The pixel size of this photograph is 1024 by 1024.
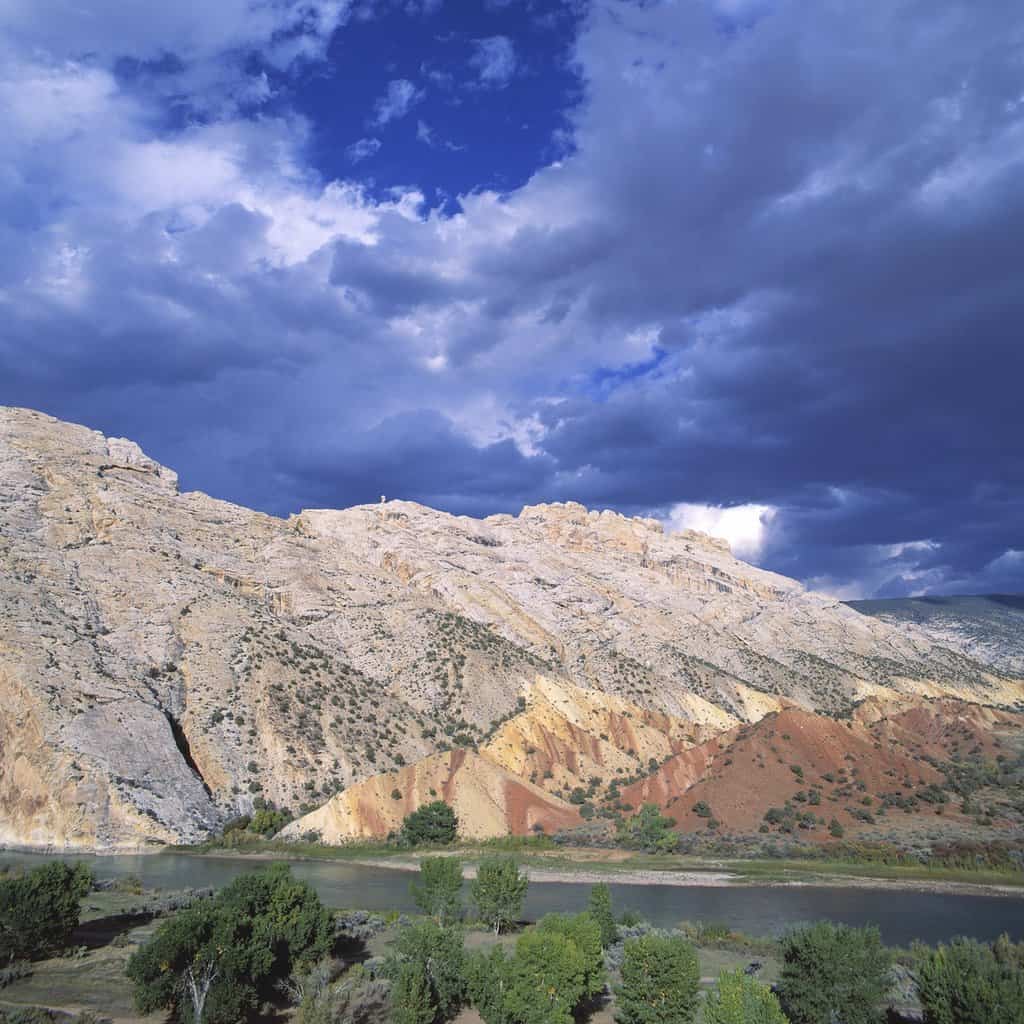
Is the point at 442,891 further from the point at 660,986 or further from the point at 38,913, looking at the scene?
the point at 660,986

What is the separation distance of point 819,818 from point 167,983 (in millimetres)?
54896

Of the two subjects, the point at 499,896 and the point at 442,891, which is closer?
the point at 442,891

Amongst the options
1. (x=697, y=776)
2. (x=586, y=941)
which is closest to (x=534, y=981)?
(x=586, y=941)

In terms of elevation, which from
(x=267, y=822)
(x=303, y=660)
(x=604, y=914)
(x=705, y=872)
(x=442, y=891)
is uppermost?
(x=303, y=660)

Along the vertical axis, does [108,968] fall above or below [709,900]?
above

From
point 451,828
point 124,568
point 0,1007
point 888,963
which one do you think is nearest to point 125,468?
point 124,568

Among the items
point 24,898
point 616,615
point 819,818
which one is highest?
point 616,615

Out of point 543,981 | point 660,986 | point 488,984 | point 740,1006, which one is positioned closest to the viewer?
point 740,1006

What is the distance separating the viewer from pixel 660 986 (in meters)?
17.6

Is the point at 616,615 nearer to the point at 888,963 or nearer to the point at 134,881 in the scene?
the point at 134,881

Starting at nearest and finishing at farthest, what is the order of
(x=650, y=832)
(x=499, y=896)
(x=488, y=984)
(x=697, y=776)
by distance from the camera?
(x=488, y=984) < (x=499, y=896) < (x=650, y=832) < (x=697, y=776)

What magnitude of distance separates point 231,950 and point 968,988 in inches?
654

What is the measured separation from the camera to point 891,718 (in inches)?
3238

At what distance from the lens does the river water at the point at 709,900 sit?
120ft
